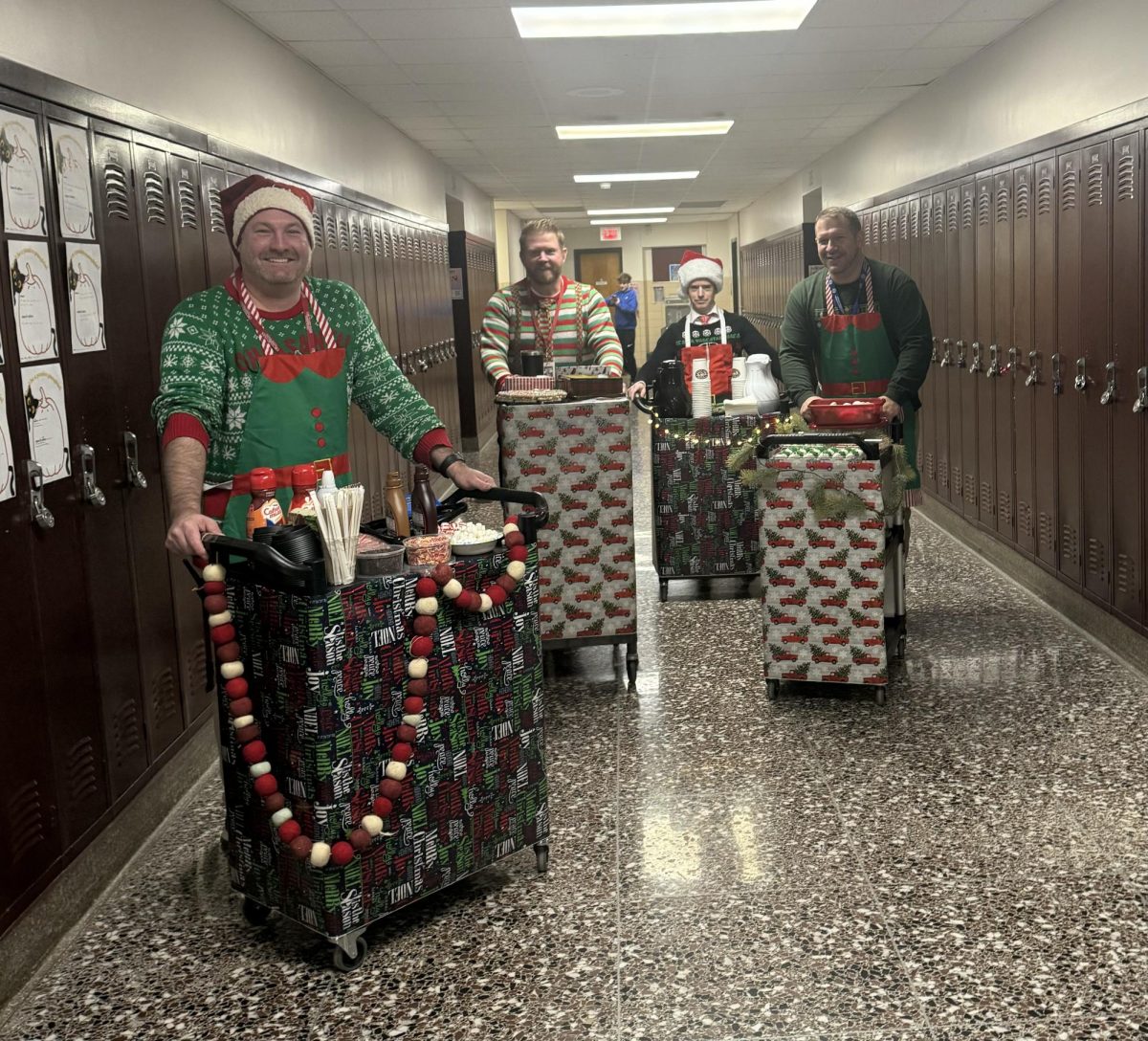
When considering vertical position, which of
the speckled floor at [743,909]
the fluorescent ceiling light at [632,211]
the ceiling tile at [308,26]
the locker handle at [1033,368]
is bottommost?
the speckled floor at [743,909]

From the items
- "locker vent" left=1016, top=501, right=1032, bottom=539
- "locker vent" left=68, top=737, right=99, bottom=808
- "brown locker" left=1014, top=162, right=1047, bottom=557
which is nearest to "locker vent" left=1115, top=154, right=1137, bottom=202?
"brown locker" left=1014, top=162, right=1047, bottom=557

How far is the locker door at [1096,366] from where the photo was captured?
191 inches

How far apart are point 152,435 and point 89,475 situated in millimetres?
549

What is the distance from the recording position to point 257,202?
301cm

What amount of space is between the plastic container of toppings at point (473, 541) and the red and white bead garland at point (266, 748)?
103 mm

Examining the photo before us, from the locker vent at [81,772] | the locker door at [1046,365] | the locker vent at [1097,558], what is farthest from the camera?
the locker door at [1046,365]

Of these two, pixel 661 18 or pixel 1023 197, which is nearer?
pixel 1023 197

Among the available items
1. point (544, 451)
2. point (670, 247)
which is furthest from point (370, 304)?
point (670, 247)

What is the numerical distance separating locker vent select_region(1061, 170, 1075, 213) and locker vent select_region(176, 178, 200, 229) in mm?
3538

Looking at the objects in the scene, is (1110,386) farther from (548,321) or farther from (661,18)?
(661,18)

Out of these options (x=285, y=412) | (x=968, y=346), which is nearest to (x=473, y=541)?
(x=285, y=412)

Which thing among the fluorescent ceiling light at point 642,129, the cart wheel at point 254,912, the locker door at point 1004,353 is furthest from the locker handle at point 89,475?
the fluorescent ceiling light at point 642,129

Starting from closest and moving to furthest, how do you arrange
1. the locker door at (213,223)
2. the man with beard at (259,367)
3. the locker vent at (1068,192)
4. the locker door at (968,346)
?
the man with beard at (259,367) < the locker door at (213,223) < the locker vent at (1068,192) < the locker door at (968,346)

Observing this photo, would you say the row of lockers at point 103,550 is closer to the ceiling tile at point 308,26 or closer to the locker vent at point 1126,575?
the ceiling tile at point 308,26
